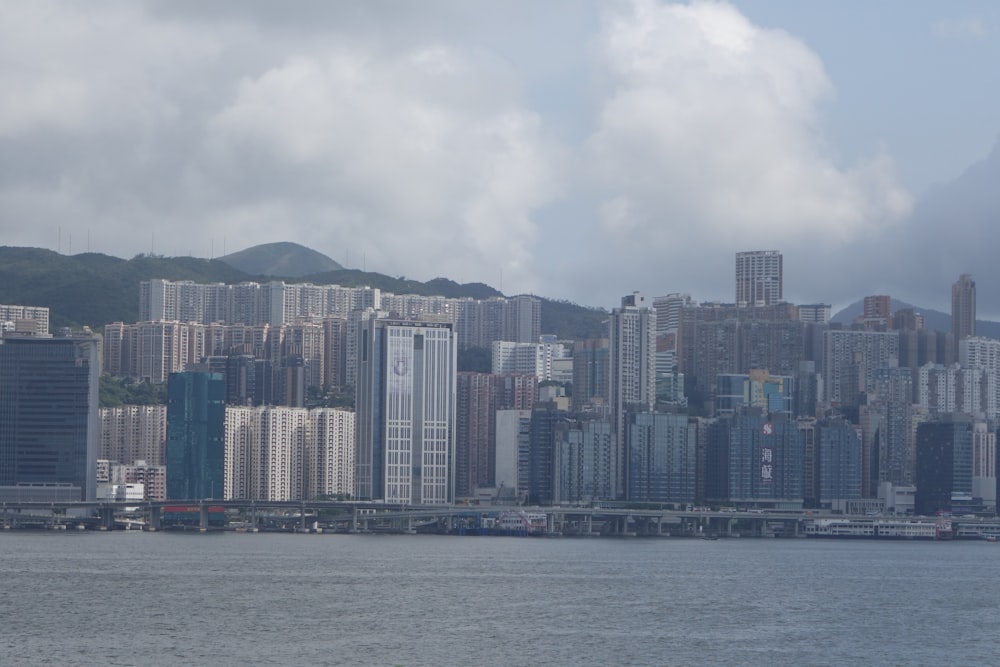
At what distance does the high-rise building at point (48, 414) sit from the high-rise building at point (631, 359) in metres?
50.5

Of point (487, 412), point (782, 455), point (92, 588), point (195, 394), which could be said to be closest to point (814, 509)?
point (782, 455)

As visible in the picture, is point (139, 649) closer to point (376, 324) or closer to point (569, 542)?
point (569, 542)

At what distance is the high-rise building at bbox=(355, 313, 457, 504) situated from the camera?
172m

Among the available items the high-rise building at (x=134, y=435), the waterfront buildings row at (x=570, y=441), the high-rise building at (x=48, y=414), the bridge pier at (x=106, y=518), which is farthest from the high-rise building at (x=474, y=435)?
the bridge pier at (x=106, y=518)

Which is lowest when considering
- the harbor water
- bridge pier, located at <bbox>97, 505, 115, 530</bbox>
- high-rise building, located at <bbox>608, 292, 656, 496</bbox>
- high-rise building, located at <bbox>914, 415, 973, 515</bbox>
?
the harbor water

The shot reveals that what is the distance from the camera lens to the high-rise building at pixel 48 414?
6334 inches

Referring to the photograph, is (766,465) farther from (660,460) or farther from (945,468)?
(945,468)

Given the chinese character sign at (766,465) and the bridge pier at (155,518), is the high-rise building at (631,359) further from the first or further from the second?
the bridge pier at (155,518)

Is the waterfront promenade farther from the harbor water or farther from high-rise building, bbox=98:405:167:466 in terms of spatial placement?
the harbor water

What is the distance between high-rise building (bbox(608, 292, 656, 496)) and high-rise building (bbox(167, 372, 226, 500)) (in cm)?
3886

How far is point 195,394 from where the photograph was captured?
167250 mm

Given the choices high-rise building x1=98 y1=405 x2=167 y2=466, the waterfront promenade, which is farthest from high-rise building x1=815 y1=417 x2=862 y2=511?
high-rise building x1=98 y1=405 x2=167 y2=466

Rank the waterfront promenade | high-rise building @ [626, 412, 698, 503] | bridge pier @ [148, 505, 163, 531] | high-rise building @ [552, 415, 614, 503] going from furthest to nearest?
high-rise building @ [552, 415, 614, 503]
high-rise building @ [626, 412, 698, 503]
bridge pier @ [148, 505, 163, 531]
the waterfront promenade

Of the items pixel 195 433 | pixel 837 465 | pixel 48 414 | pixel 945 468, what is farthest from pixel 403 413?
pixel 945 468
